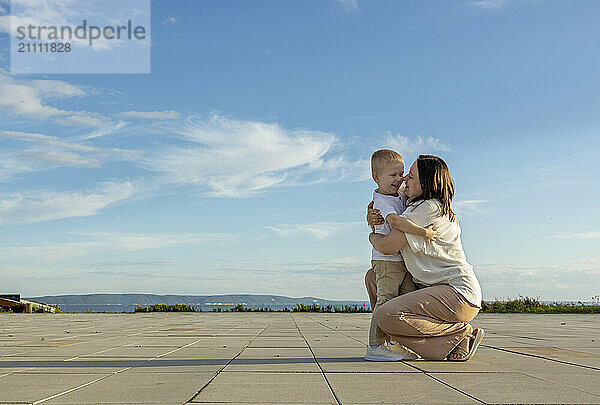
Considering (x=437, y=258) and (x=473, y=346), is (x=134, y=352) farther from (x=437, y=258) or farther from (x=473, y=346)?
(x=473, y=346)

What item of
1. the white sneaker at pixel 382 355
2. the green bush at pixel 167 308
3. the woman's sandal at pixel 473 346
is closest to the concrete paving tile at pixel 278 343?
the white sneaker at pixel 382 355

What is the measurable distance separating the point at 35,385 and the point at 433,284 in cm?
339

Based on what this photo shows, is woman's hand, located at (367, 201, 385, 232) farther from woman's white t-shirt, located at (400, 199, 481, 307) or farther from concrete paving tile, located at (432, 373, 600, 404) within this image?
concrete paving tile, located at (432, 373, 600, 404)

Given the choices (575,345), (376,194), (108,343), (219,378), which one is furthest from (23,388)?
(575,345)

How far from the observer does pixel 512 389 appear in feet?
13.0

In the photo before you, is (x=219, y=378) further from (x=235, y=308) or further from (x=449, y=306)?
(x=235, y=308)

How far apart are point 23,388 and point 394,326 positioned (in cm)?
303

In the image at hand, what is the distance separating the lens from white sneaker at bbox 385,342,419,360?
5688mm

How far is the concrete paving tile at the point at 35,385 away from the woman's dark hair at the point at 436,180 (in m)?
3.25

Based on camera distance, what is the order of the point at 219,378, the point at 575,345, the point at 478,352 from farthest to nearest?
the point at 575,345, the point at 478,352, the point at 219,378

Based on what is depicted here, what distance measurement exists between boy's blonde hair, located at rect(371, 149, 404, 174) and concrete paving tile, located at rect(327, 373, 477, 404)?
1.99 metres

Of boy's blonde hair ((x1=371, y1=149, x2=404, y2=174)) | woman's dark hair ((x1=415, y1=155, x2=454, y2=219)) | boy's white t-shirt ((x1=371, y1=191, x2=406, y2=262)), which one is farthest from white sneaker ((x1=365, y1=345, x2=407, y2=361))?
boy's blonde hair ((x1=371, y1=149, x2=404, y2=174))

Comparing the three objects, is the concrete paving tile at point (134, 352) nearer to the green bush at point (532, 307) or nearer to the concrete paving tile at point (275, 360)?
the concrete paving tile at point (275, 360)

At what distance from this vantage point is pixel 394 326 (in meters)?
5.49
